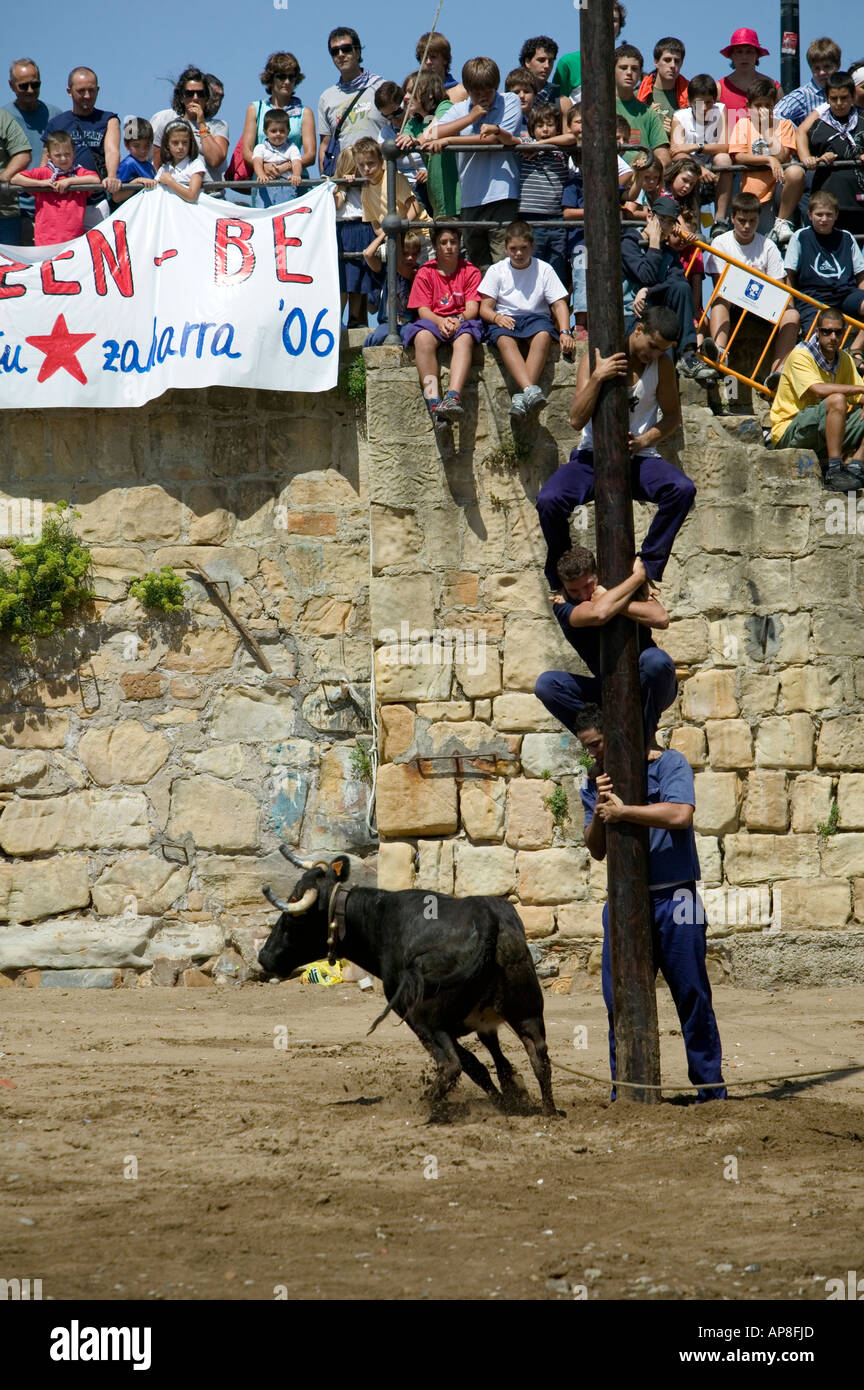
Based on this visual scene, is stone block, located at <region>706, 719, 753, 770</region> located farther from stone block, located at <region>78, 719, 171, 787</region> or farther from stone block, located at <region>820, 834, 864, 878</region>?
stone block, located at <region>78, 719, 171, 787</region>

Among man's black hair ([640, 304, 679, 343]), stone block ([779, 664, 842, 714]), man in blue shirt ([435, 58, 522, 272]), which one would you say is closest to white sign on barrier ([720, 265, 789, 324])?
man in blue shirt ([435, 58, 522, 272])

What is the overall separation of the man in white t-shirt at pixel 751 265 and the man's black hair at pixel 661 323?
4.58 meters

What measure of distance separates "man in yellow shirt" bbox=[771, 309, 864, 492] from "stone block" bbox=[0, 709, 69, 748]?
5.60 m

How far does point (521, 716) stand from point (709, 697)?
1317mm

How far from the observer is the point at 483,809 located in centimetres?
980

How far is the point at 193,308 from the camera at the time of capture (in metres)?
10.1

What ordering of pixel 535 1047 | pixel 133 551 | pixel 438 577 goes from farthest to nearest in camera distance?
pixel 133 551
pixel 438 577
pixel 535 1047

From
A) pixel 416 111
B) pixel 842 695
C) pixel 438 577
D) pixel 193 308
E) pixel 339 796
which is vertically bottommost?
pixel 339 796

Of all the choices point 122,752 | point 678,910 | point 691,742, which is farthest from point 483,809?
point 678,910

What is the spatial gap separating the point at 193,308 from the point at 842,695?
17.4 ft

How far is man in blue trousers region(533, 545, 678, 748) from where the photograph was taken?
6.44 meters

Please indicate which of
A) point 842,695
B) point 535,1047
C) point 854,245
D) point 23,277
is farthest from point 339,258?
point 535,1047

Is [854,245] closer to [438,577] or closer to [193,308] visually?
[438,577]

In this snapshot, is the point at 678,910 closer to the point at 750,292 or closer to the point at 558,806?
the point at 558,806
